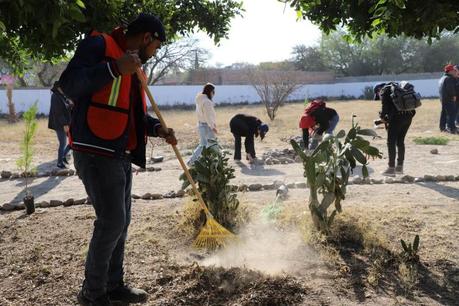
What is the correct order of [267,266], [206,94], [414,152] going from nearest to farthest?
[267,266] → [206,94] → [414,152]

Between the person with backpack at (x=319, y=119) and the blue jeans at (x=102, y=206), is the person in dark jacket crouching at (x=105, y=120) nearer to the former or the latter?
the blue jeans at (x=102, y=206)

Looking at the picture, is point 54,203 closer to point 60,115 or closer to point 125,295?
point 60,115

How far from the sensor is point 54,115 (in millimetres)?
8586

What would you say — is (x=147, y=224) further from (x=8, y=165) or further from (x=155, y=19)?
(x=8, y=165)

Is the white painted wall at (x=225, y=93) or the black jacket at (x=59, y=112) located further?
the white painted wall at (x=225, y=93)

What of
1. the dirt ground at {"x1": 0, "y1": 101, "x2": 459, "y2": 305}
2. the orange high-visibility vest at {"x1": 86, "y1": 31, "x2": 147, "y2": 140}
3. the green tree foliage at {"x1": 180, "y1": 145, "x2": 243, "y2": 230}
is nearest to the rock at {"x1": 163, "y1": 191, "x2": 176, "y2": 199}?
the dirt ground at {"x1": 0, "y1": 101, "x2": 459, "y2": 305}

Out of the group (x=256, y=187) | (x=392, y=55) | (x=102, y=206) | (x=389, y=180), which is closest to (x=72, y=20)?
(x=102, y=206)

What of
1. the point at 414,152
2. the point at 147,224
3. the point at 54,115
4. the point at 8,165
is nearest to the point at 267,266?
the point at 147,224

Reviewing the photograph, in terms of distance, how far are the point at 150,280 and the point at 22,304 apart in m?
0.82

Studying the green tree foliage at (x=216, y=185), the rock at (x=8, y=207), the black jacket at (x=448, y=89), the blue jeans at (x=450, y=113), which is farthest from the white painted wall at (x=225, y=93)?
the green tree foliage at (x=216, y=185)

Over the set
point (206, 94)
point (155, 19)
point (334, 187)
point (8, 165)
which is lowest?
point (8, 165)

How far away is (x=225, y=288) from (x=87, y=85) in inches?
60.8

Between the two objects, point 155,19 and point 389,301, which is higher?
point 155,19

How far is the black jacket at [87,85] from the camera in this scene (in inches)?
96.8
